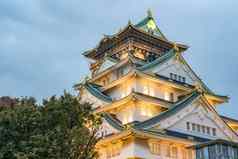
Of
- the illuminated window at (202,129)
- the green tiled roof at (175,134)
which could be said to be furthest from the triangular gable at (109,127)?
the illuminated window at (202,129)

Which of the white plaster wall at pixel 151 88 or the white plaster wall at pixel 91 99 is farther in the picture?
the white plaster wall at pixel 91 99

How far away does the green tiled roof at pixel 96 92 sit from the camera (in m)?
50.6

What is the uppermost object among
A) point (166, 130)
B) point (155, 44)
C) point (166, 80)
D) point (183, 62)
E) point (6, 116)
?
point (155, 44)

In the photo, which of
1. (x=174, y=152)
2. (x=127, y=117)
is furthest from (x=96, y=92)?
(x=174, y=152)

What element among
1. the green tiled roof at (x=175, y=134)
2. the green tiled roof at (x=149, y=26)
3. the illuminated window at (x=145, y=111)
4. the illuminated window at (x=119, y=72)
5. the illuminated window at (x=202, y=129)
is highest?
the green tiled roof at (x=149, y=26)

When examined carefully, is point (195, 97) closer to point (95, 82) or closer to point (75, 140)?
point (95, 82)

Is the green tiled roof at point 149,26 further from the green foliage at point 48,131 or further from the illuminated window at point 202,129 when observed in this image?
the green foliage at point 48,131

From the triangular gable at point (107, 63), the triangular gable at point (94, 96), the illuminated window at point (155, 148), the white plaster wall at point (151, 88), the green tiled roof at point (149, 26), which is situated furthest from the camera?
the green tiled roof at point (149, 26)

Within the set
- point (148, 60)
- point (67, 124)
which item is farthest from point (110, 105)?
point (67, 124)

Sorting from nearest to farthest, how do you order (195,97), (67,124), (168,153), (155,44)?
(67,124)
(168,153)
(195,97)
(155,44)

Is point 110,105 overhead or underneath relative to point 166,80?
underneath

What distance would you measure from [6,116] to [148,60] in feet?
103

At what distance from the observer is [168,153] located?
43.1 meters

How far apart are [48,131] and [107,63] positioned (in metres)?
31.1
